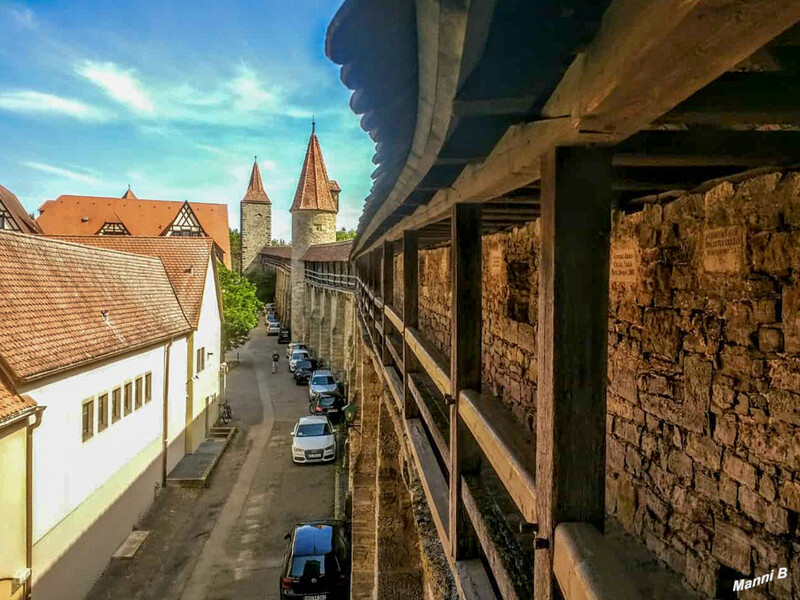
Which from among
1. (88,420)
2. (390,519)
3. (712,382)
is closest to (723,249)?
(712,382)

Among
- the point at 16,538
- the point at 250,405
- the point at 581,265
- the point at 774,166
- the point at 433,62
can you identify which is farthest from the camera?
the point at 250,405

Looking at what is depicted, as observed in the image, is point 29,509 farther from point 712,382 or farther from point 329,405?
point 329,405

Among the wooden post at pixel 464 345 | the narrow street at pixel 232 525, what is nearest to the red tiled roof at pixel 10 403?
the narrow street at pixel 232 525

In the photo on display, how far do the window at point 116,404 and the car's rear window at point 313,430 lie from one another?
19.3 feet

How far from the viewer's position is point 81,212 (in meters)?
41.8

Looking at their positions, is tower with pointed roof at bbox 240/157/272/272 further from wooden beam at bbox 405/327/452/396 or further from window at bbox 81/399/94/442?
wooden beam at bbox 405/327/452/396

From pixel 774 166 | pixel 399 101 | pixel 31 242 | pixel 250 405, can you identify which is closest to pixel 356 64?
pixel 399 101

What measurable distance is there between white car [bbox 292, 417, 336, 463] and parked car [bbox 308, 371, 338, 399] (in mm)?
4498

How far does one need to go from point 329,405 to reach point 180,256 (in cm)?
726

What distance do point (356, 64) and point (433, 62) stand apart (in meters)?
0.42

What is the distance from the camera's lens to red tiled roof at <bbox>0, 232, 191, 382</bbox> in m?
9.02

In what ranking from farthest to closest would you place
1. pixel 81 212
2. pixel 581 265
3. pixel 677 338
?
pixel 81 212 < pixel 677 338 < pixel 581 265

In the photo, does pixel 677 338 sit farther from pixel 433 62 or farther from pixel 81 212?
pixel 81 212

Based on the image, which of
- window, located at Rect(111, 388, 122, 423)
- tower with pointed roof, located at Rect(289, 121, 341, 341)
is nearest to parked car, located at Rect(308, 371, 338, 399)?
window, located at Rect(111, 388, 122, 423)
